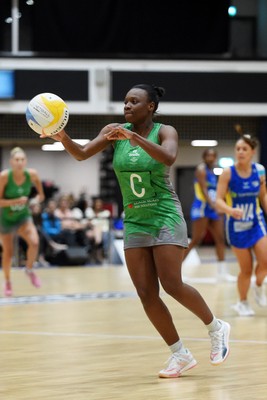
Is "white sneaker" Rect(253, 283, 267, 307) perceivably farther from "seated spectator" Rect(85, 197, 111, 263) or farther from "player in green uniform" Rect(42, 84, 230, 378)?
"seated spectator" Rect(85, 197, 111, 263)

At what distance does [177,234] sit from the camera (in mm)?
6539

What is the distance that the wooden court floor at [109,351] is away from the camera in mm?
6012

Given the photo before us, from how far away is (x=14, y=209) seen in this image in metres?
13.3

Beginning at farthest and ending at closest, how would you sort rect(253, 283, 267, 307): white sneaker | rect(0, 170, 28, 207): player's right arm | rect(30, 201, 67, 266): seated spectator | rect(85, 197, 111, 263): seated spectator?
rect(85, 197, 111, 263): seated spectator, rect(30, 201, 67, 266): seated spectator, rect(0, 170, 28, 207): player's right arm, rect(253, 283, 267, 307): white sneaker

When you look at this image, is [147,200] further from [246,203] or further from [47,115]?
[246,203]

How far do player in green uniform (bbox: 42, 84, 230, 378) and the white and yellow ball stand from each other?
0.17m

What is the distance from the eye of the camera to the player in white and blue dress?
1028 cm

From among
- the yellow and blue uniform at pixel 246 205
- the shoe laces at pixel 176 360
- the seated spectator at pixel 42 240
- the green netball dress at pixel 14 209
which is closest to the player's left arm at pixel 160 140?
the shoe laces at pixel 176 360

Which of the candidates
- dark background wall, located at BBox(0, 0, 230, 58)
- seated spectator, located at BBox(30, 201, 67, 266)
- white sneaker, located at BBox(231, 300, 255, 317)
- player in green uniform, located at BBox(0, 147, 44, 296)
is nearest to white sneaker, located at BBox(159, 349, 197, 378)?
white sneaker, located at BBox(231, 300, 255, 317)

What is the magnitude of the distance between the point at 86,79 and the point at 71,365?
17314 millimetres

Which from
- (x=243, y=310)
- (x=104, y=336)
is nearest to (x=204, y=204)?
(x=243, y=310)

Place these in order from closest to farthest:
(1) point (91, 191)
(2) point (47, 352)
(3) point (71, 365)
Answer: (3) point (71, 365) < (2) point (47, 352) < (1) point (91, 191)

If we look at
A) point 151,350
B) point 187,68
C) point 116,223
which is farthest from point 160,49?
point 151,350

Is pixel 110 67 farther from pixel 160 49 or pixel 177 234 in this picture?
pixel 177 234
